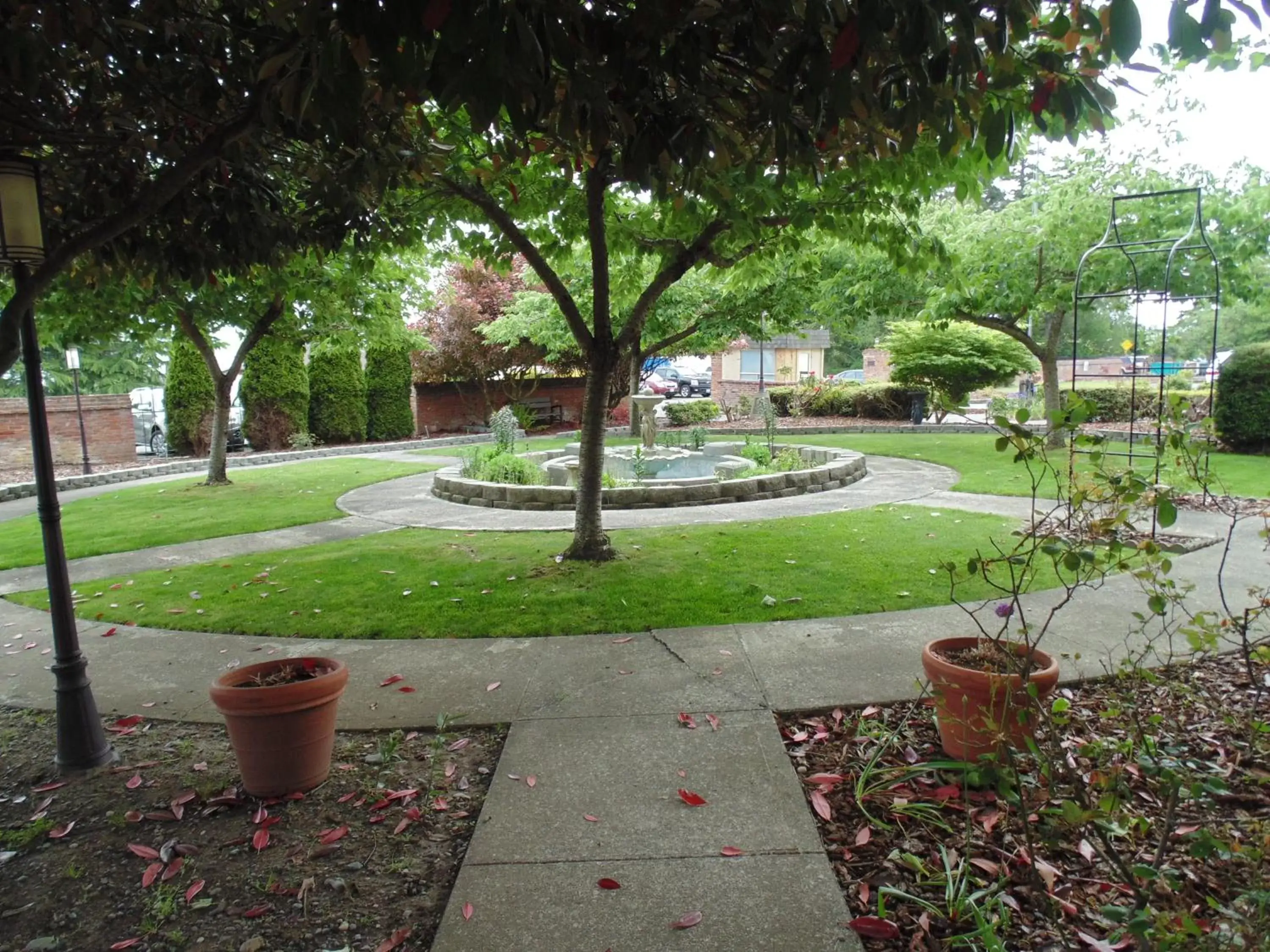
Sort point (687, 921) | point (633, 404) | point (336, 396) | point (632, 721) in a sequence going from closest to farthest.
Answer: point (687, 921) < point (632, 721) < point (336, 396) < point (633, 404)

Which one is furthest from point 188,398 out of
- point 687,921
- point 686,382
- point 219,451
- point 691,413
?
point 686,382

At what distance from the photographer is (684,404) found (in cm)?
2400

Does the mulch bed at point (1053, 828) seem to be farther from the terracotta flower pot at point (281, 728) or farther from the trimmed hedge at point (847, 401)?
the trimmed hedge at point (847, 401)

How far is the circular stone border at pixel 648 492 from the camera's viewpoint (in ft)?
32.7

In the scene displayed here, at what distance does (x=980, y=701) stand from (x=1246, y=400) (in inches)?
559

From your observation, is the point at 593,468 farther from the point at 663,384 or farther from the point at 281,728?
→ the point at 663,384

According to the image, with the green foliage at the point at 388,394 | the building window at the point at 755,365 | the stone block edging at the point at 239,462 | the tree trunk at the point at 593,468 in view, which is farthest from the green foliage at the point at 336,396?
the building window at the point at 755,365

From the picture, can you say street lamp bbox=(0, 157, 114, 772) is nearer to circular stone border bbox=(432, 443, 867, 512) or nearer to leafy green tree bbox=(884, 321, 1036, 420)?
circular stone border bbox=(432, 443, 867, 512)

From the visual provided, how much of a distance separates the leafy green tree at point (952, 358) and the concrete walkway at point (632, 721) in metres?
15.3

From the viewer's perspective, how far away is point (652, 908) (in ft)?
7.44

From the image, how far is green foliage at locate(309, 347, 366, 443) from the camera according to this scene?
19.4 metres

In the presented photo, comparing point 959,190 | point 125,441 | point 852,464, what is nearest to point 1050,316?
point 852,464

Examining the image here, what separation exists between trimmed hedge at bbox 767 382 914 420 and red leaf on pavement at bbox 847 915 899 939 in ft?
71.9

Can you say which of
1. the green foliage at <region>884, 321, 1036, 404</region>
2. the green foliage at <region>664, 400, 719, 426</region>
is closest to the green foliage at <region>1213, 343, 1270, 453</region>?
the green foliage at <region>884, 321, 1036, 404</region>
